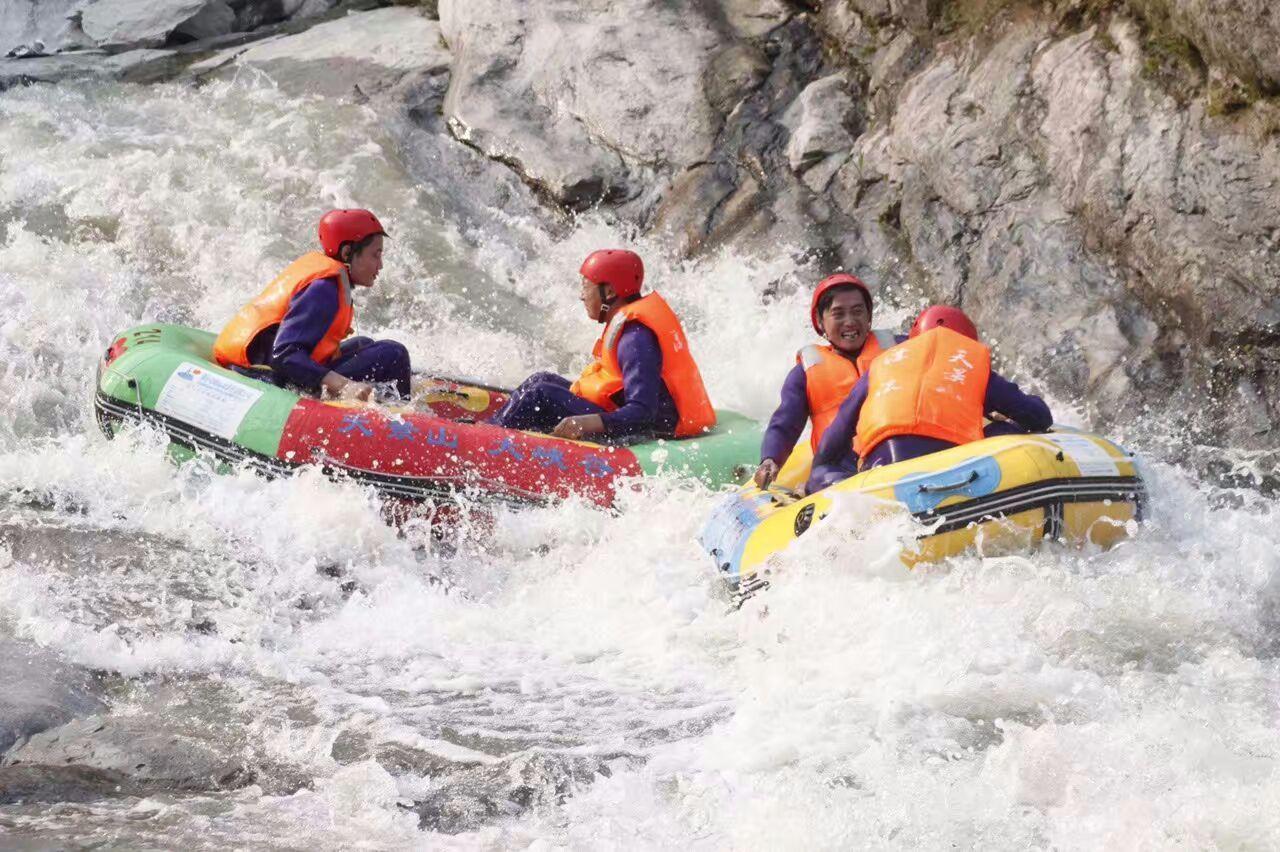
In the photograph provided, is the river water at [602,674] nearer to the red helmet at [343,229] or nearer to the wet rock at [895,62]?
the red helmet at [343,229]

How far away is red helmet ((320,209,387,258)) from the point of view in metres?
7.67

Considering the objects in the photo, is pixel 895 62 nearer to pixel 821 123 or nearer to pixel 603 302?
pixel 821 123

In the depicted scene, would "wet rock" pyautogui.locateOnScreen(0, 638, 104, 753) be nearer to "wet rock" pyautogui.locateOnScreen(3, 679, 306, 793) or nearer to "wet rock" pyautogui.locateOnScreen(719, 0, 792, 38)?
"wet rock" pyautogui.locateOnScreen(3, 679, 306, 793)

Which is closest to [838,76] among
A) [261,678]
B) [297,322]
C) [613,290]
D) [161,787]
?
[613,290]

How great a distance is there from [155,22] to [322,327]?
851cm

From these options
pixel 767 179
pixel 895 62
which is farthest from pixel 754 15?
pixel 767 179

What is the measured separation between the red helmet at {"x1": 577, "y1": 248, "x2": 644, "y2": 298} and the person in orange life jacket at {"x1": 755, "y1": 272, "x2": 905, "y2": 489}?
120 centimetres

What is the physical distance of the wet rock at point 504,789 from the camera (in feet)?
13.7

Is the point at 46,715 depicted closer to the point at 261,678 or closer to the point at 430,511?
the point at 261,678

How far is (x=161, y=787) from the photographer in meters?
4.32

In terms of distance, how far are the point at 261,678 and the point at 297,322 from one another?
8.73 feet

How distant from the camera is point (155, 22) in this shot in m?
14.7

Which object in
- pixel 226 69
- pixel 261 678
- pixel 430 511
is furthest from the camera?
pixel 226 69

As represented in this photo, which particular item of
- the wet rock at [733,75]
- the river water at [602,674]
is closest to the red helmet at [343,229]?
the river water at [602,674]
